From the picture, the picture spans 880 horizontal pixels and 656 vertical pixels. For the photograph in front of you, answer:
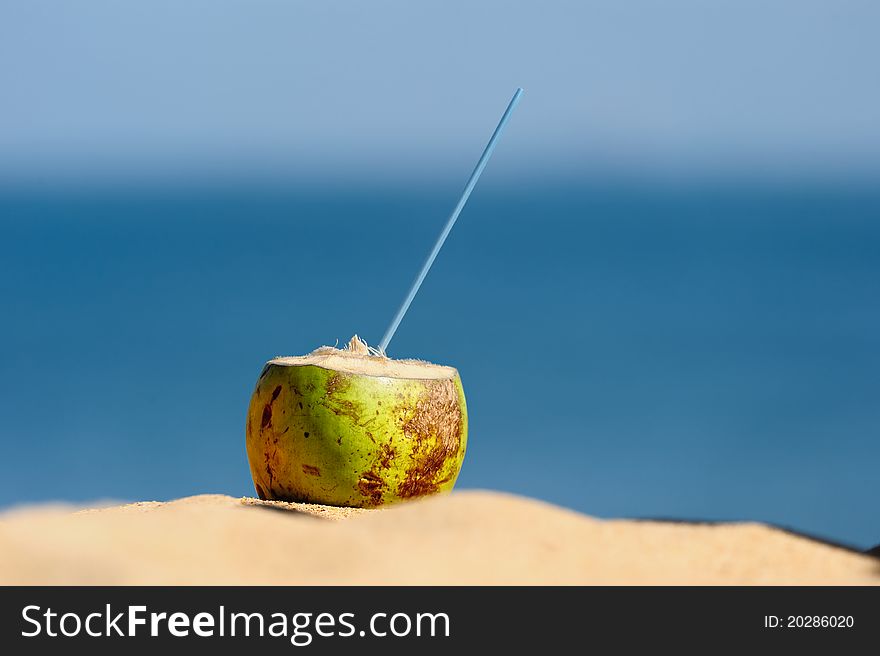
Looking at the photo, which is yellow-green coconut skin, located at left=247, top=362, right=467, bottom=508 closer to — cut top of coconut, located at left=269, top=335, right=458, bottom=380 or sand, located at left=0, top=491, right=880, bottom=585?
cut top of coconut, located at left=269, top=335, right=458, bottom=380

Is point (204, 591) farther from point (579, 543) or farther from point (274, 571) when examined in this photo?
point (579, 543)

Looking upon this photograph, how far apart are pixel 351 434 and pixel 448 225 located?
1025 mm

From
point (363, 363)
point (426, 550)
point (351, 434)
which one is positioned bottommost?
point (426, 550)

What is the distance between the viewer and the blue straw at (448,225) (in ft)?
18.1

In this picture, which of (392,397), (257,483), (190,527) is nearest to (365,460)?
(392,397)

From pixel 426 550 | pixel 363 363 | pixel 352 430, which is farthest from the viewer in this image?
pixel 363 363

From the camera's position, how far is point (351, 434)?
17.0ft

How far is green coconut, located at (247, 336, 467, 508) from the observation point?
5199mm

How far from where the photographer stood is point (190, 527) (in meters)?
4.08

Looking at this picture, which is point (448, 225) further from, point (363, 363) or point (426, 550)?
point (426, 550)

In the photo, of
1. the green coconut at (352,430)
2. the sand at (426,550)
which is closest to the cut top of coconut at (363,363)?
the green coconut at (352,430)

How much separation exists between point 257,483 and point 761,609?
2736 millimetres

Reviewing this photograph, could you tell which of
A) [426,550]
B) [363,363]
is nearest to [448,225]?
[363,363]

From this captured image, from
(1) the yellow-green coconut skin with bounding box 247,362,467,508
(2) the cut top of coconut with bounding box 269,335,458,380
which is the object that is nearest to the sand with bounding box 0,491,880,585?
(1) the yellow-green coconut skin with bounding box 247,362,467,508
